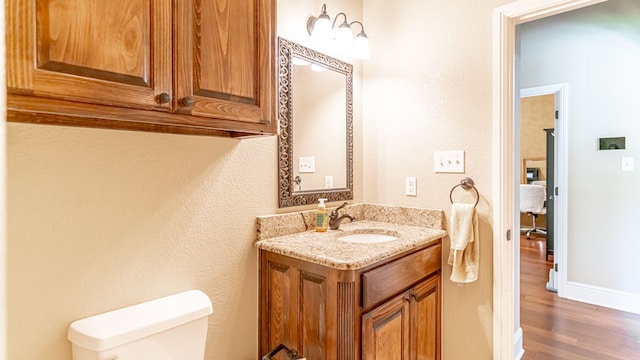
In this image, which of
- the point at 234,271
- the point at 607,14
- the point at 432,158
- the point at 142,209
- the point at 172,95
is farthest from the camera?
the point at 607,14

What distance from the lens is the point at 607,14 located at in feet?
9.06

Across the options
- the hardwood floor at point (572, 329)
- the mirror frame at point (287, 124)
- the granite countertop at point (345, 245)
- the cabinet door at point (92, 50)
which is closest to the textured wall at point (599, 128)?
the hardwood floor at point (572, 329)

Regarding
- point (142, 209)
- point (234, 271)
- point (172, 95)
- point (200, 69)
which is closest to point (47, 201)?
point (142, 209)

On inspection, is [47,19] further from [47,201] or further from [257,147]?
[257,147]

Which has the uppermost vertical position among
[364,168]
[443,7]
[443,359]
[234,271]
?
[443,7]

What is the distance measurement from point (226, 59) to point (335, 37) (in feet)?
3.27

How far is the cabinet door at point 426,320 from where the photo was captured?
1.59m

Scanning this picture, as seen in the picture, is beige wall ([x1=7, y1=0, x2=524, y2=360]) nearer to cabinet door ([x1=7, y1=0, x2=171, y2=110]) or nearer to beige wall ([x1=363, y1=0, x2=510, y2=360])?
beige wall ([x1=363, y1=0, x2=510, y2=360])

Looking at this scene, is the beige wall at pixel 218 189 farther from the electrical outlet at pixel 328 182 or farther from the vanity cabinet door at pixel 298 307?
the electrical outlet at pixel 328 182

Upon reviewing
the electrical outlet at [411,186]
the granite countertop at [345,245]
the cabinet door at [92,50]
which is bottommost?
the granite countertop at [345,245]

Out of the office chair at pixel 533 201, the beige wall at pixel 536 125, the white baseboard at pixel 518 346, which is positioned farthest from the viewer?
the beige wall at pixel 536 125

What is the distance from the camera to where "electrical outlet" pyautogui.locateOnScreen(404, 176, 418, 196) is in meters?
2.02

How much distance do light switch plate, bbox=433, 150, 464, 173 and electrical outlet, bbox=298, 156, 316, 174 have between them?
714 mm

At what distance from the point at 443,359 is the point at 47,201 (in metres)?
2.03
